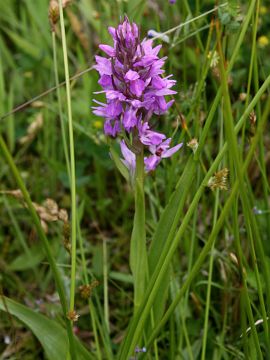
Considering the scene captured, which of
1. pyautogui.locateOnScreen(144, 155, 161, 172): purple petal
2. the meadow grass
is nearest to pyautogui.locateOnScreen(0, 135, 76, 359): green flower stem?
the meadow grass

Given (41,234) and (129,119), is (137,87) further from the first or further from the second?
(41,234)

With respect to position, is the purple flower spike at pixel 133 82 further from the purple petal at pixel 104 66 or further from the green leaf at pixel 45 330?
the green leaf at pixel 45 330

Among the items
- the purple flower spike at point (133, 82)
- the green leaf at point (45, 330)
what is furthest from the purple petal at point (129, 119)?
the green leaf at point (45, 330)

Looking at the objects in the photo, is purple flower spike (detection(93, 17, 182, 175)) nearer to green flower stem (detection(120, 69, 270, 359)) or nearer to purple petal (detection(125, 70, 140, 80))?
purple petal (detection(125, 70, 140, 80))

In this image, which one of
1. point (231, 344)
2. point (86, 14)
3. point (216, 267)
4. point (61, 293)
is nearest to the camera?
point (61, 293)

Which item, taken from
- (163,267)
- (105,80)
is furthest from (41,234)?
(105,80)

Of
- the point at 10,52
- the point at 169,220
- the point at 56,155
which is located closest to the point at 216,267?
the point at 169,220

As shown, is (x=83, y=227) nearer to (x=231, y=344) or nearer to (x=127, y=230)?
(x=127, y=230)

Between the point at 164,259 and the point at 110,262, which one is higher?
the point at 164,259
